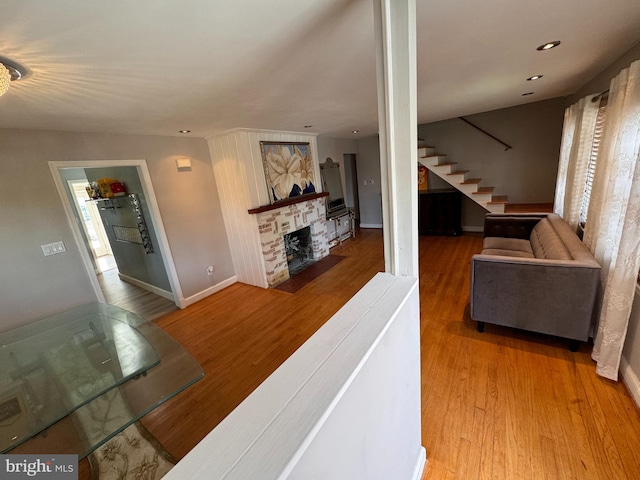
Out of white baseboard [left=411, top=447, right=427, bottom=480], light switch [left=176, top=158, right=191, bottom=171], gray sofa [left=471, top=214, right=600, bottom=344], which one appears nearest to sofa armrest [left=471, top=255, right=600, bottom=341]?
gray sofa [left=471, top=214, right=600, bottom=344]

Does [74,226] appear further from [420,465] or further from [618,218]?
[618,218]

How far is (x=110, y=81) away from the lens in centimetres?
146

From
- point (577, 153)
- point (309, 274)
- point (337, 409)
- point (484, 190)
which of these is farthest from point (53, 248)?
point (484, 190)

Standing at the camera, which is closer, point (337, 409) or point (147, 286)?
point (337, 409)

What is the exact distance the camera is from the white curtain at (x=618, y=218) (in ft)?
4.98

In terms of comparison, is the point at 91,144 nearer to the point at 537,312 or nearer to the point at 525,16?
the point at 525,16

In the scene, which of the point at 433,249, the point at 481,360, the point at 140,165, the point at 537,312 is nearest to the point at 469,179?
the point at 433,249

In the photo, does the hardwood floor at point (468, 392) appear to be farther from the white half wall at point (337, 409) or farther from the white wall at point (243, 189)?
the white wall at point (243, 189)

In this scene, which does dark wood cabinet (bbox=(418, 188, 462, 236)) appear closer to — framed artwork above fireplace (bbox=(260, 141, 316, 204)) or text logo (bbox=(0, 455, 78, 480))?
framed artwork above fireplace (bbox=(260, 141, 316, 204))

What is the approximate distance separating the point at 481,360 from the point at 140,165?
3983mm

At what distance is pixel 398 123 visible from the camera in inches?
37.5

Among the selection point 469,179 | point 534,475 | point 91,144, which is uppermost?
point 91,144

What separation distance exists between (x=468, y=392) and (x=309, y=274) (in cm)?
271

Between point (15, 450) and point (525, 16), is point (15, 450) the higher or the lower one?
the lower one
